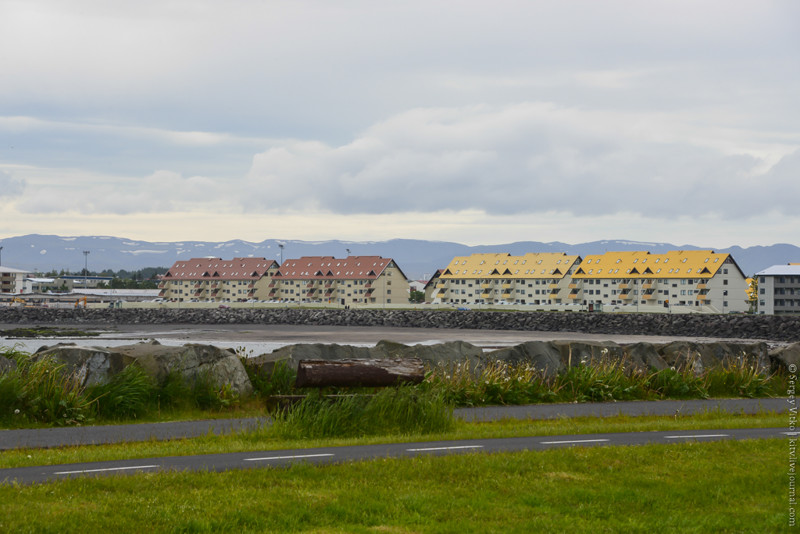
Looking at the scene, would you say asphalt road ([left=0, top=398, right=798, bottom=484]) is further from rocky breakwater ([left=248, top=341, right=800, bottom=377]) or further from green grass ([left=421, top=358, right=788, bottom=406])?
rocky breakwater ([left=248, top=341, right=800, bottom=377])

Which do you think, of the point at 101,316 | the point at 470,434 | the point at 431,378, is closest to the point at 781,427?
the point at 470,434

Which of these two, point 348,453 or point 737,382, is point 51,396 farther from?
point 737,382

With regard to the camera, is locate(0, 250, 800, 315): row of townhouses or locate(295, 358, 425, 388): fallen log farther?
locate(0, 250, 800, 315): row of townhouses

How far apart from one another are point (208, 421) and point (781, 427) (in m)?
9.96

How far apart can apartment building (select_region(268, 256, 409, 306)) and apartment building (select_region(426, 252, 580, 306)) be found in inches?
422

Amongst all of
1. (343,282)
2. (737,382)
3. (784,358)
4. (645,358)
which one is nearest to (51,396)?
(645,358)

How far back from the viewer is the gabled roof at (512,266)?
7131 inches

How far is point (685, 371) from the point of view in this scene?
72.0 ft

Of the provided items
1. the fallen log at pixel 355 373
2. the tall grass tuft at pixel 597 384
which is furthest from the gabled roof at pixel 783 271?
the fallen log at pixel 355 373

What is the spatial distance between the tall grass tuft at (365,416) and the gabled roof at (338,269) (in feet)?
557

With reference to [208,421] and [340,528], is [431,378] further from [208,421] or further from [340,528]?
[340,528]

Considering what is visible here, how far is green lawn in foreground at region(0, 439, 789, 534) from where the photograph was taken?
812 cm

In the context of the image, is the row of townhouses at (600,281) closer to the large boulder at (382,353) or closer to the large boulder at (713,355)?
the large boulder at (713,355)

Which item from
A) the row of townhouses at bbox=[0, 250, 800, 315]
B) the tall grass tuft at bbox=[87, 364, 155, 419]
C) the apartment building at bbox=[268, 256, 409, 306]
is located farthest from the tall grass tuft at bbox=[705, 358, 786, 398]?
the apartment building at bbox=[268, 256, 409, 306]
